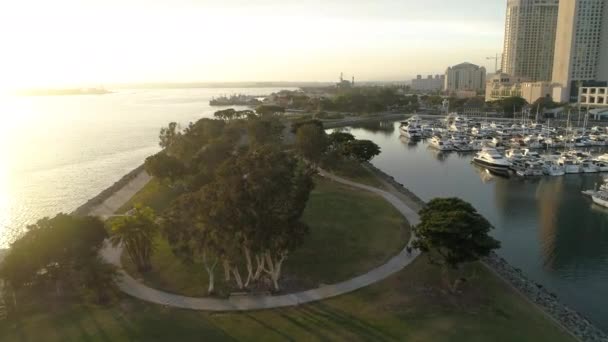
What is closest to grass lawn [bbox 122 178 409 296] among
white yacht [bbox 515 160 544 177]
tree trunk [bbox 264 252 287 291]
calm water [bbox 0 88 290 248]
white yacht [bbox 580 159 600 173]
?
tree trunk [bbox 264 252 287 291]

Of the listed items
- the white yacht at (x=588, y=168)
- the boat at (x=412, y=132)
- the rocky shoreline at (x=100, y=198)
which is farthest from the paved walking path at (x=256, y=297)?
the boat at (x=412, y=132)

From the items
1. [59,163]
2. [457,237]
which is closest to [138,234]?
[457,237]

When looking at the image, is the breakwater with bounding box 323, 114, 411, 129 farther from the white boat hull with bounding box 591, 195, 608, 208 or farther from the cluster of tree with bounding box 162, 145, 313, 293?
the cluster of tree with bounding box 162, 145, 313, 293

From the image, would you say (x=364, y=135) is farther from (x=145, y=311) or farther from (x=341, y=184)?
(x=145, y=311)

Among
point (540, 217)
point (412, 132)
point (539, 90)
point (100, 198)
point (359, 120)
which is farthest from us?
point (539, 90)

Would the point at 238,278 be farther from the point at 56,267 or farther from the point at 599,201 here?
the point at 599,201

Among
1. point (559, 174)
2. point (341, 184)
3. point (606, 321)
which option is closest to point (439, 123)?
point (559, 174)

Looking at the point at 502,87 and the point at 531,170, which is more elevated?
the point at 502,87
